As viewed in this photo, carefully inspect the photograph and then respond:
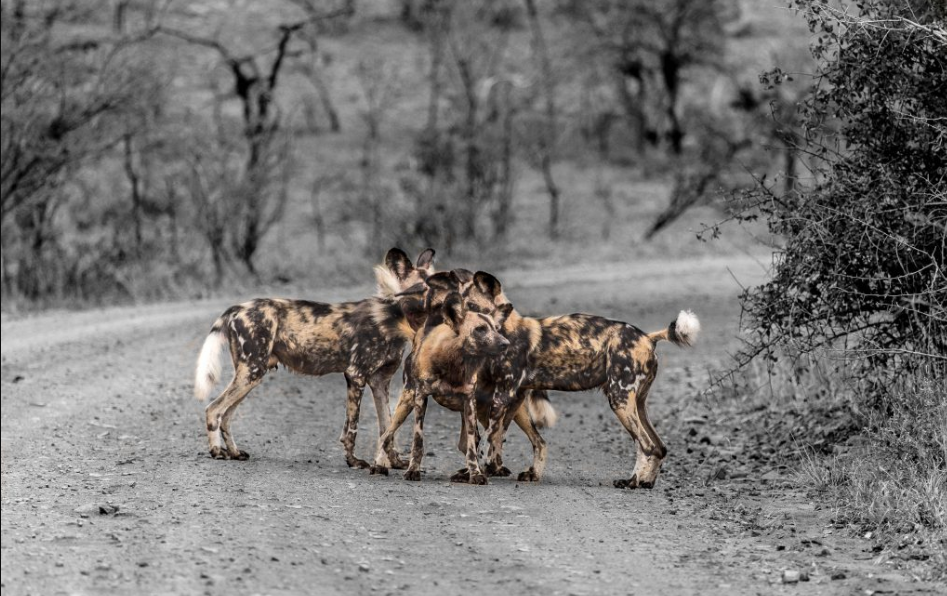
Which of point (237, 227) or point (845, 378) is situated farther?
point (237, 227)

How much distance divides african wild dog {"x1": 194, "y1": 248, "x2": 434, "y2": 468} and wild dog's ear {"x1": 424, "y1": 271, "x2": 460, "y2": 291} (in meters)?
0.23

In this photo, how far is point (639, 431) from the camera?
7.99m

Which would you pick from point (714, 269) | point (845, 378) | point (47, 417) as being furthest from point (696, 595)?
point (714, 269)

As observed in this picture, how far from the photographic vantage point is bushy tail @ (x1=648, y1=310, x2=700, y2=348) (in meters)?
8.02

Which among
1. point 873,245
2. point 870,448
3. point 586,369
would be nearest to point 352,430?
point 586,369

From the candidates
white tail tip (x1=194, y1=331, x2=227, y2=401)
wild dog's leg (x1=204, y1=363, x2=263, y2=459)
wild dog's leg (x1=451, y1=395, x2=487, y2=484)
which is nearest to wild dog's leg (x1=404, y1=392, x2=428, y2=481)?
wild dog's leg (x1=451, y1=395, x2=487, y2=484)

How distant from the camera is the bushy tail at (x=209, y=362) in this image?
8391 mm

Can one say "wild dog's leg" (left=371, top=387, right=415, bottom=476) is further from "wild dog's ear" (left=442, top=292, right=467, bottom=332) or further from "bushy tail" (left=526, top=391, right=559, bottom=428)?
"bushy tail" (left=526, top=391, right=559, bottom=428)

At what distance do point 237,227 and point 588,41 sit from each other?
21668 millimetres

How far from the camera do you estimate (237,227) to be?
68.6 ft

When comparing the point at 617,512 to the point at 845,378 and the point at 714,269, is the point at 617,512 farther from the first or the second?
the point at 714,269

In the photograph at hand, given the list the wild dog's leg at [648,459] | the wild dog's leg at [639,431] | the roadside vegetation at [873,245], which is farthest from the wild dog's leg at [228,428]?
the roadside vegetation at [873,245]

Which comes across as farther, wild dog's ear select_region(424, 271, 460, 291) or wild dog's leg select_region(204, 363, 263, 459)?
wild dog's leg select_region(204, 363, 263, 459)

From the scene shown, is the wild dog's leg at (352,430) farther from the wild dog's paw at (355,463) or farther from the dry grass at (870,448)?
the dry grass at (870,448)
